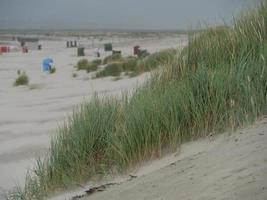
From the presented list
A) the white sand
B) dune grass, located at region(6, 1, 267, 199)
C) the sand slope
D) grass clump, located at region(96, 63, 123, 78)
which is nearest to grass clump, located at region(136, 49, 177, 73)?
the white sand

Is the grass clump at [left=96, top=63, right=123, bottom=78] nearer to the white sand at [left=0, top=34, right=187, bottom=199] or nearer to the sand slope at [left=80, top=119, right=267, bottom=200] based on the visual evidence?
the white sand at [left=0, top=34, right=187, bottom=199]

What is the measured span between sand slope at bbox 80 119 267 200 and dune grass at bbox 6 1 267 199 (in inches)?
8.6

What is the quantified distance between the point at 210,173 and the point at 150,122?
59.1 inches

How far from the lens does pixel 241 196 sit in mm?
2900

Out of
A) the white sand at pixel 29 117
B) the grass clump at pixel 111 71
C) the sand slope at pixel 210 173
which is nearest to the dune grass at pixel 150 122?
the sand slope at pixel 210 173

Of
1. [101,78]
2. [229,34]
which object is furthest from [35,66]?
[229,34]

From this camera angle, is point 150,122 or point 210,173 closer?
point 210,173

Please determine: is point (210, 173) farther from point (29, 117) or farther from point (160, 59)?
point (29, 117)

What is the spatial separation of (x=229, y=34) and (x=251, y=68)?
1641mm

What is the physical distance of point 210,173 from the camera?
11.5 feet

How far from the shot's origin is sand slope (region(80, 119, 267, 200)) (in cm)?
307

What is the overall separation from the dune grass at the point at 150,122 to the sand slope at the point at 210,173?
217 millimetres

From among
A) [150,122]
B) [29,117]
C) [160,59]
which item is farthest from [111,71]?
[150,122]

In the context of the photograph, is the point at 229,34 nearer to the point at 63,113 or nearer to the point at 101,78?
the point at 63,113
